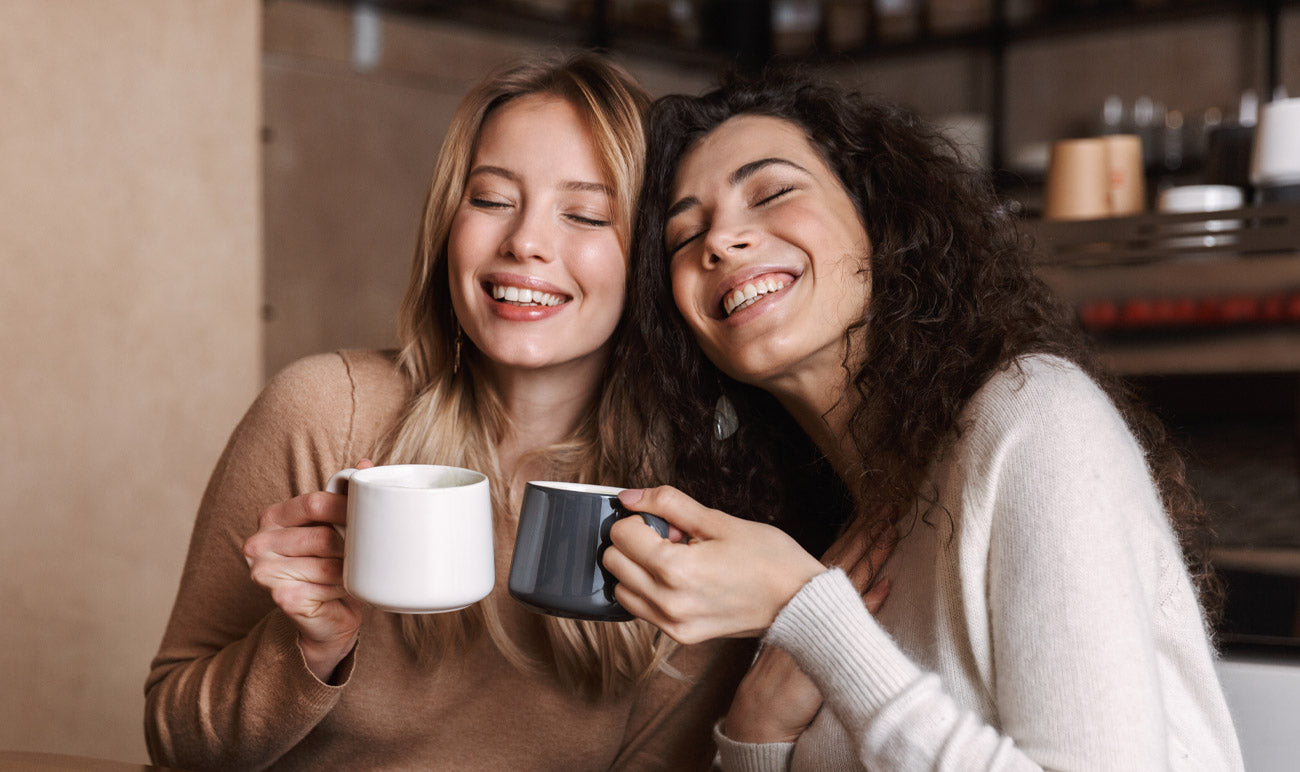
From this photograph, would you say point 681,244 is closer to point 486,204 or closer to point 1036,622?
point 486,204

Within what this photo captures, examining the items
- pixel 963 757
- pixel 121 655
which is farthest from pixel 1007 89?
pixel 963 757

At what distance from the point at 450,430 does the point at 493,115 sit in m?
0.39

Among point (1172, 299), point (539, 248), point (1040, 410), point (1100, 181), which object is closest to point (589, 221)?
point (539, 248)

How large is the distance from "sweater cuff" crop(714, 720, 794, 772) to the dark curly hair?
25 centimetres

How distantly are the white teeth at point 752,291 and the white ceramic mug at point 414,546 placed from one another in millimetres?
359

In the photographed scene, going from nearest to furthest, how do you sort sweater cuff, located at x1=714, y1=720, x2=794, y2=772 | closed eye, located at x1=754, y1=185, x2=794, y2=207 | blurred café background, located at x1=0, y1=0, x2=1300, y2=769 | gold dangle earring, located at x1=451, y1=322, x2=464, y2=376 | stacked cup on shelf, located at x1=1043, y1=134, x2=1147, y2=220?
sweater cuff, located at x1=714, y1=720, x2=794, y2=772 → closed eye, located at x1=754, y1=185, x2=794, y2=207 → gold dangle earring, located at x1=451, y1=322, x2=464, y2=376 → blurred café background, located at x1=0, y1=0, x2=1300, y2=769 → stacked cup on shelf, located at x1=1043, y1=134, x2=1147, y2=220

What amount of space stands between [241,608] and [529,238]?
0.54 metres

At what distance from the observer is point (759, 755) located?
1076mm

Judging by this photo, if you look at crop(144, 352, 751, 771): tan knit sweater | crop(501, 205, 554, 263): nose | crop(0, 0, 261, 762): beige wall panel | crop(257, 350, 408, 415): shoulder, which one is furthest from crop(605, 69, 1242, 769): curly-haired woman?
crop(0, 0, 261, 762): beige wall panel

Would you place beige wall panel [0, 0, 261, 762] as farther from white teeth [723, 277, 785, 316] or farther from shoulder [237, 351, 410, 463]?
white teeth [723, 277, 785, 316]

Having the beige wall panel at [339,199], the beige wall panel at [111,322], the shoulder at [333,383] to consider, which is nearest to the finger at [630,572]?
the shoulder at [333,383]

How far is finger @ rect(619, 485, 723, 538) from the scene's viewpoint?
896mm

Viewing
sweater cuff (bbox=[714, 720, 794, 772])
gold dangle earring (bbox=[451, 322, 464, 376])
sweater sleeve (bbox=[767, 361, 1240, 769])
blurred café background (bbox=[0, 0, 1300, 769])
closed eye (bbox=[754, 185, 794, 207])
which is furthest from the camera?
blurred café background (bbox=[0, 0, 1300, 769])

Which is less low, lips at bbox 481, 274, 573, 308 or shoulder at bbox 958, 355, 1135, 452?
lips at bbox 481, 274, 573, 308
